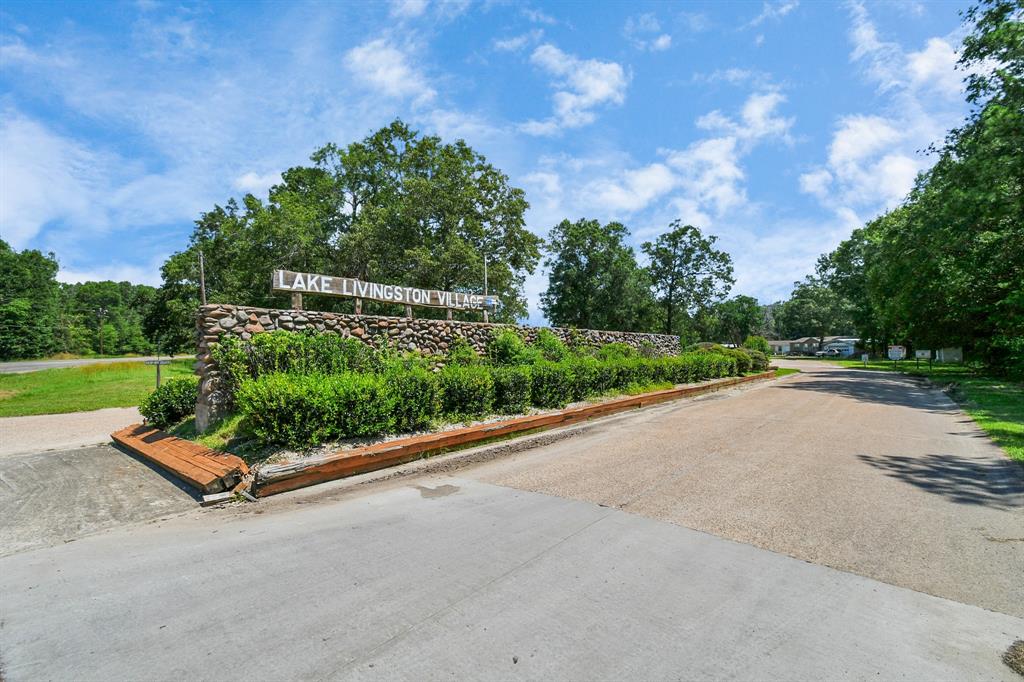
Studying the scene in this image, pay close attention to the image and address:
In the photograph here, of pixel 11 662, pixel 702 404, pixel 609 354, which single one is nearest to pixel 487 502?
pixel 11 662

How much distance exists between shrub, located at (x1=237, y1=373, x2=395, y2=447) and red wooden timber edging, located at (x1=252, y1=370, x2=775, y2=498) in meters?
0.33

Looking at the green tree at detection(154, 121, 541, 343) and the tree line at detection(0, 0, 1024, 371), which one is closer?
the tree line at detection(0, 0, 1024, 371)

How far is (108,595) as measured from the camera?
2.66m

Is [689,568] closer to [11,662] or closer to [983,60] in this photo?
[11,662]

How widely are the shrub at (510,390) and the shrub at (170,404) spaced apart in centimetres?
512

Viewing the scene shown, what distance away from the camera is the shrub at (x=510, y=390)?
7.66m

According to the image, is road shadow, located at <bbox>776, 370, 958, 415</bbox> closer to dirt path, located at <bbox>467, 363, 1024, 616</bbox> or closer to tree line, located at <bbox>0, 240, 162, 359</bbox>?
dirt path, located at <bbox>467, 363, 1024, 616</bbox>

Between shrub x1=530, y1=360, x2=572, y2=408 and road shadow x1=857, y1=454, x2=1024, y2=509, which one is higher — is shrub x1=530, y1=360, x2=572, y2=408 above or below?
above

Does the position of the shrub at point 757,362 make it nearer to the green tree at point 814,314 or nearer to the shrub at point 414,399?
the shrub at point 414,399

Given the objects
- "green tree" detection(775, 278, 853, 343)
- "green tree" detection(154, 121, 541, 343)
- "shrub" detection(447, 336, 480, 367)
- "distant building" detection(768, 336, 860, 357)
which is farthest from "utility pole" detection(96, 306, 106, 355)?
"green tree" detection(775, 278, 853, 343)

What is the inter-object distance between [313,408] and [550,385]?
4.65 m

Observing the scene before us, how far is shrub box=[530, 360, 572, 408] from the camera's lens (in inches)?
332

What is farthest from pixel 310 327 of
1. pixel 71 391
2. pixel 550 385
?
pixel 71 391

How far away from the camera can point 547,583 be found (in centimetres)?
274
